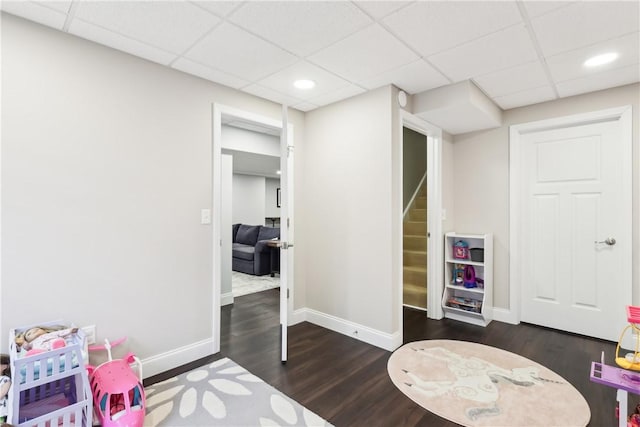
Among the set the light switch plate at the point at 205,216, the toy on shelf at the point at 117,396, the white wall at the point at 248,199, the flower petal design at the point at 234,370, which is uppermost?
the white wall at the point at 248,199

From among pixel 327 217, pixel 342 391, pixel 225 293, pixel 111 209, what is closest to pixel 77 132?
pixel 111 209

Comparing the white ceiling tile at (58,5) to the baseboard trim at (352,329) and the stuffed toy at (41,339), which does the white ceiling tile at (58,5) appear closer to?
the stuffed toy at (41,339)

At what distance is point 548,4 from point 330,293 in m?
2.81

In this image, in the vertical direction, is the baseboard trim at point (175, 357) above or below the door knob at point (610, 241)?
below

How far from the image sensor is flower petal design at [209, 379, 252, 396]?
2180 millimetres

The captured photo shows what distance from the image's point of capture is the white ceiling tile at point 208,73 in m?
2.47

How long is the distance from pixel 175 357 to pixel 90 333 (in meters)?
0.64

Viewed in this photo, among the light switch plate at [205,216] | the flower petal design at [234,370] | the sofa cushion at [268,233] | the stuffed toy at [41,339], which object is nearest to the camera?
the stuffed toy at [41,339]

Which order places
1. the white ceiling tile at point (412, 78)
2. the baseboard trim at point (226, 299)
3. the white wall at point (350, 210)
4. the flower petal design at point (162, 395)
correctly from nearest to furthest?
the flower petal design at point (162, 395), the white ceiling tile at point (412, 78), the white wall at point (350, 210), the baseboard trim at point (226, 299)

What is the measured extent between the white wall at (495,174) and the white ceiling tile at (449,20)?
5.97 ft

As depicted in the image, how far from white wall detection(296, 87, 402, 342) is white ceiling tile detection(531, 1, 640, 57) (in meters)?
1.18

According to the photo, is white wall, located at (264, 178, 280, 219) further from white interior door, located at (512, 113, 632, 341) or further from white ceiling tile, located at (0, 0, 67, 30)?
white ceiling tile, located at (0, 0, 67, 30)

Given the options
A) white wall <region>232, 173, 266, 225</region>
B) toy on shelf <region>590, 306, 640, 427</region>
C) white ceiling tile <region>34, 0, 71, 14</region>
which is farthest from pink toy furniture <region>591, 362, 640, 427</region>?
white wall <region>232, 173, 266, 225</region>

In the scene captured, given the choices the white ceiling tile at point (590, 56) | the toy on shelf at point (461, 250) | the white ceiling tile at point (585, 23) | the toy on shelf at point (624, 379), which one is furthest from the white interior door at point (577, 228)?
the toy on shelf at point (624, 379)
